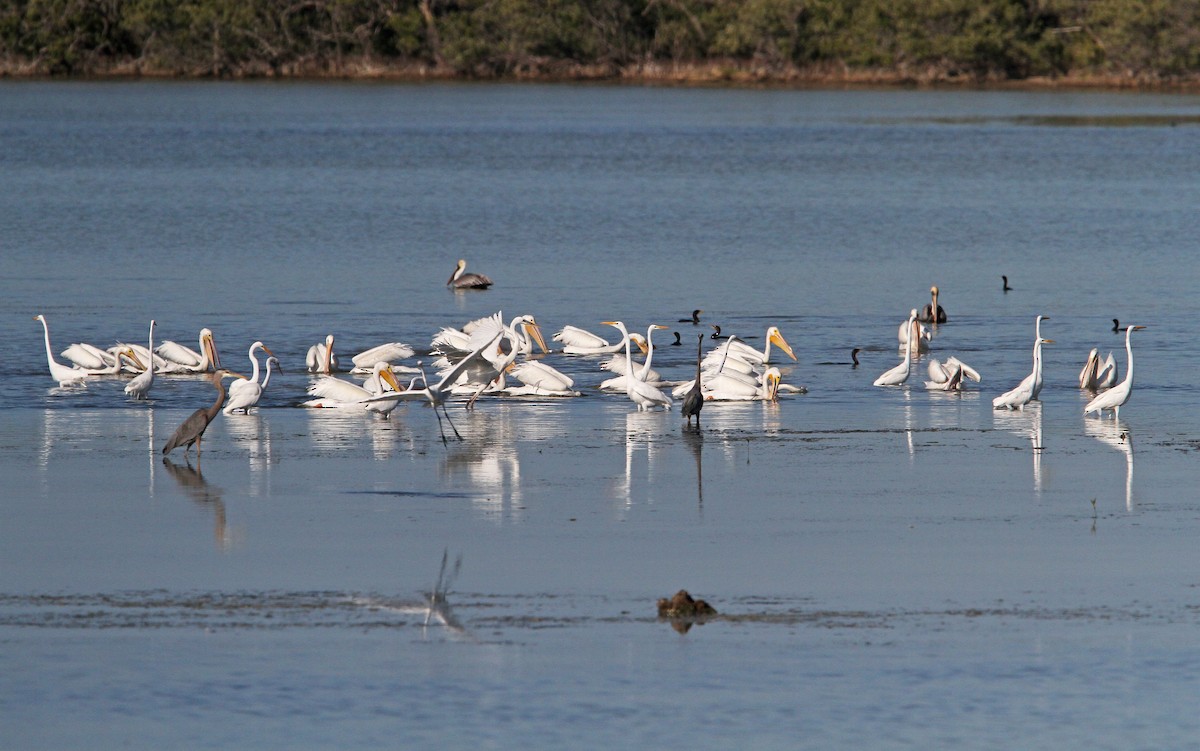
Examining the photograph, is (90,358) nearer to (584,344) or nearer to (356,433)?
(356,433)

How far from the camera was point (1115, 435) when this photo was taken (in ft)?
38.2

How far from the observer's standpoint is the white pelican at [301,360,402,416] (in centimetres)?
1228

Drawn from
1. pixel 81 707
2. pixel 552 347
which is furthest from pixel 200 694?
pixel 552 347

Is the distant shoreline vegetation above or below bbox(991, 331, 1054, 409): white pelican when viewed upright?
above

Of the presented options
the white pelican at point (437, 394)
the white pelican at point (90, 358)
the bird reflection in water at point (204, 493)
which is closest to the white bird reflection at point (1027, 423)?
the white pelican at point (437, 394)

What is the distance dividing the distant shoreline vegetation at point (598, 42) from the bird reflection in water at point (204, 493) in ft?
214

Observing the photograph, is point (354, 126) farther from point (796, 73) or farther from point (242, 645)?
point (242, 645)

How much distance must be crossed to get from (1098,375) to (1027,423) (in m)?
1.83

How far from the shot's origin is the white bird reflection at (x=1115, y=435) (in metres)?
10.9

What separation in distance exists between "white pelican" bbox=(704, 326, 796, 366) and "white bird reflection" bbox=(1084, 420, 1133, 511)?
2995 mm

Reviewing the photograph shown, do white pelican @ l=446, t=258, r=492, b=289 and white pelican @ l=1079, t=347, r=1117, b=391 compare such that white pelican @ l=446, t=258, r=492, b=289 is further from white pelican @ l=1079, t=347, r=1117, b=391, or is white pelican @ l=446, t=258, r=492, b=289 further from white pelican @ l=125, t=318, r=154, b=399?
white pelican @ l=1079, t=347, r=1117, b=391

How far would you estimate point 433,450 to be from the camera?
11.1 meters

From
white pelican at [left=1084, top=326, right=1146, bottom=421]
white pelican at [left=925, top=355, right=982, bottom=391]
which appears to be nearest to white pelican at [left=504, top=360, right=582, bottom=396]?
white pelican at [left=925, top=355, right=982, bottom=391]

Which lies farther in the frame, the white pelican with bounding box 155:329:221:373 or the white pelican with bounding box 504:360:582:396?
the white pelican with bounding box 155:329:221:373
